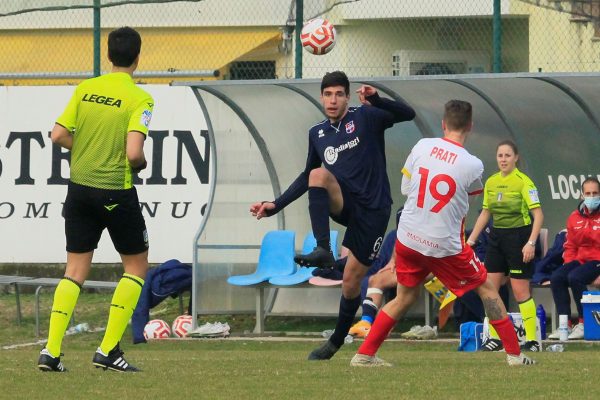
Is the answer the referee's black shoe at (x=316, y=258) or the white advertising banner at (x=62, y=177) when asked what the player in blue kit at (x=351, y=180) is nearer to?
the referee's black shoe at (x=316, y=258)

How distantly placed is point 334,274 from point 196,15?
11077 mm

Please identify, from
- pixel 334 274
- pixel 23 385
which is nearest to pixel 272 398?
pixel 23 385

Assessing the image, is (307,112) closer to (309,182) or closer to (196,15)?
(309,182)

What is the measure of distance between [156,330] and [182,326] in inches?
14.0

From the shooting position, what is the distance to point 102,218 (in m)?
8.78

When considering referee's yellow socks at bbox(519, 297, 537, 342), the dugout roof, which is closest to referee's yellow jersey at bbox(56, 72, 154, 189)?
referee's yellow socks at bbox(519, 297, 537, 342)

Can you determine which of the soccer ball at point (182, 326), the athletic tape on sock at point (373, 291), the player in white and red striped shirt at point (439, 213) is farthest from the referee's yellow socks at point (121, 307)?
the soccer ball at point (182, 326)

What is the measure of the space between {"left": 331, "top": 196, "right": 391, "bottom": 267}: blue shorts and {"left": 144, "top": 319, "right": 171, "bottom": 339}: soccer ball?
6.00 metres

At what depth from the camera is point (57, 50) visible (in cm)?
2600

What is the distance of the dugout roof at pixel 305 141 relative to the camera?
16047mm

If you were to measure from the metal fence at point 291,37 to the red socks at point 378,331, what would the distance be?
809 cm

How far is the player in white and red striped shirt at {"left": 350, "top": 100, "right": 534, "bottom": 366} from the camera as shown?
903cm

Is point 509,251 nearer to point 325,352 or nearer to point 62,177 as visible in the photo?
point 325,352

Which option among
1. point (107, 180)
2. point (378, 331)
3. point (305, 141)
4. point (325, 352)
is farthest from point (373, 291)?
point (107, 180)
